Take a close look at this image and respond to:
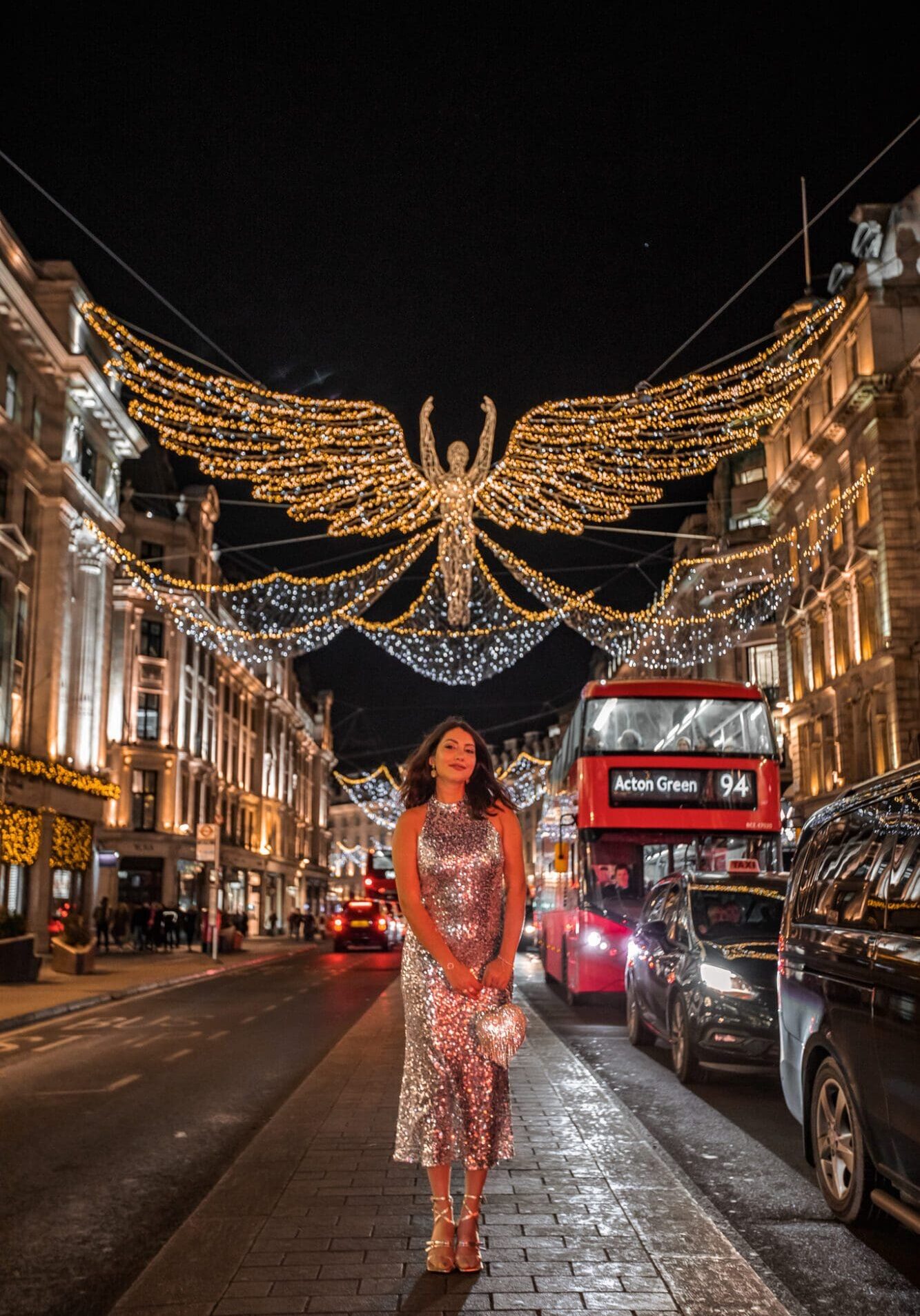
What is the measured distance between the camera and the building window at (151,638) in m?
55.2

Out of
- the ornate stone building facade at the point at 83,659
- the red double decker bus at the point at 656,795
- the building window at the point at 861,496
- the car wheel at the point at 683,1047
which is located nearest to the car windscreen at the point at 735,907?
the car wheel at the point at 683,1047

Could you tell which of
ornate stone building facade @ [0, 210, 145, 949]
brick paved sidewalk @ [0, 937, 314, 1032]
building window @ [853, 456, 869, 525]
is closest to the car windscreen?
brick paved sidewalk @ [0, 937, 314, 1032]

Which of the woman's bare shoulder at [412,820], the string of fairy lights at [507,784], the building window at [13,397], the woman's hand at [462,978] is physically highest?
the building window at [13,397]

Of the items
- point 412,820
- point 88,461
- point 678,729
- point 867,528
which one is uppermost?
point 88,461

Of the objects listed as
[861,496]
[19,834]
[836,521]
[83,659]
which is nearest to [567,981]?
[19,834]

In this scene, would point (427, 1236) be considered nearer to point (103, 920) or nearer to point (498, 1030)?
point (498, 1030)

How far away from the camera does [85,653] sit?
137 feet

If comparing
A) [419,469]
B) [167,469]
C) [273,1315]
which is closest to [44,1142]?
[273,1315]

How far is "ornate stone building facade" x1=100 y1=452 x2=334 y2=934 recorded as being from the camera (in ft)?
177

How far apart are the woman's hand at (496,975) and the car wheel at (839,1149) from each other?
2.02 meters

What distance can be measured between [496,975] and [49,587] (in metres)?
35.2

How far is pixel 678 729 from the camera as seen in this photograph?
697 inches

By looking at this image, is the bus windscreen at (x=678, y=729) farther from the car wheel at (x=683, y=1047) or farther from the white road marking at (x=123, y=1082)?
the white road marking at (x=123, y=1082)

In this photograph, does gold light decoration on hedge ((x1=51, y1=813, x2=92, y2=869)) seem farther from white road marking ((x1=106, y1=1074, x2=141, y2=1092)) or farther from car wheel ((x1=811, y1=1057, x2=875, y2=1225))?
car wheel ((x1=811, y1=1057, x2=875, y2=1225))
